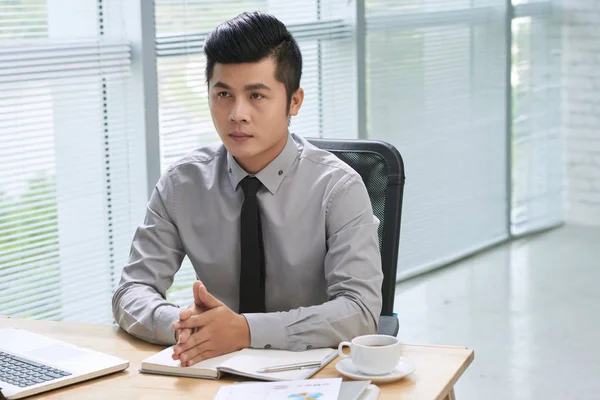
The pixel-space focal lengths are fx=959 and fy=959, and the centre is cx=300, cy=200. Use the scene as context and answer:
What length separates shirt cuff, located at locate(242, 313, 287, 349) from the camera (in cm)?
168

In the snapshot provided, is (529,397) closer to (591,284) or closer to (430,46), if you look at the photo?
(591,284)

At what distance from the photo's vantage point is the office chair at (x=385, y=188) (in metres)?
2.11

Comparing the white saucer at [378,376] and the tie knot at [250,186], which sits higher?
the tie knot at [250,186]

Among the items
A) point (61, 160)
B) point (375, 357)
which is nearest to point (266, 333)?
point (375, 357)

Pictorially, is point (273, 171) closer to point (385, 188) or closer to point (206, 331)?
point (385, 188)

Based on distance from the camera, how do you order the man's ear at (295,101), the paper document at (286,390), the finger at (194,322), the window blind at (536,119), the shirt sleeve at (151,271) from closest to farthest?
the paper document at (286,390) → the finger at (194,322) → the shirt sleeve at (151,271) → the man's ear at (295,101) → the window blind at (536,119)

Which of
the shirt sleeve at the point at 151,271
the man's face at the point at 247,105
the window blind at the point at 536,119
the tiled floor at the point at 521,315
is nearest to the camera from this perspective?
the shirt sleeve at the point at 151,271

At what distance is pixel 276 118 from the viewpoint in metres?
1.95

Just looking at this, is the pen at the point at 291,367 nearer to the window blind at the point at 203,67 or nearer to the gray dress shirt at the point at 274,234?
the gray dress shirt at the point at 274,234

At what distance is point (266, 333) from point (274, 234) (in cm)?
33

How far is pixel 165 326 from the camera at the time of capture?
1750mm

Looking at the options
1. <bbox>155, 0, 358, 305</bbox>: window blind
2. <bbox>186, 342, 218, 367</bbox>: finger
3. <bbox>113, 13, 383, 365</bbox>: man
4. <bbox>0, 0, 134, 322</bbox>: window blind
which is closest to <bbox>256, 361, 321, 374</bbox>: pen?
<bbox>186, 342, 218, 367</bbox>: finger

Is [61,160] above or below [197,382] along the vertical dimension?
above

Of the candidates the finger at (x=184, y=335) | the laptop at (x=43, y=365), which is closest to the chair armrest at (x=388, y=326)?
the finger at (x=184, y=335)
